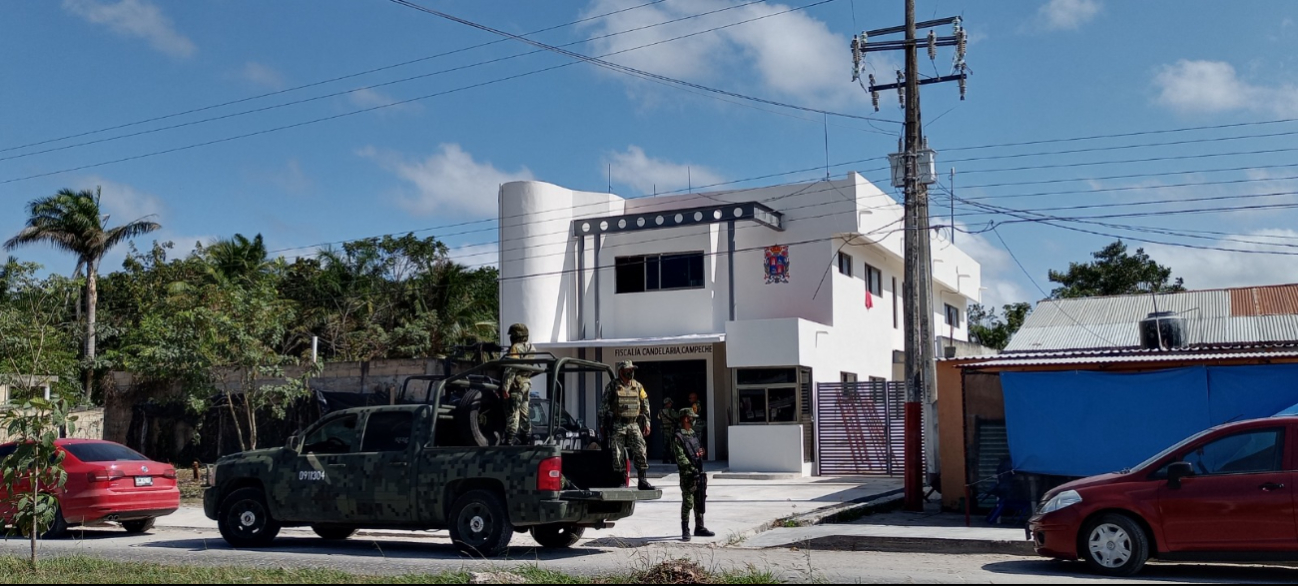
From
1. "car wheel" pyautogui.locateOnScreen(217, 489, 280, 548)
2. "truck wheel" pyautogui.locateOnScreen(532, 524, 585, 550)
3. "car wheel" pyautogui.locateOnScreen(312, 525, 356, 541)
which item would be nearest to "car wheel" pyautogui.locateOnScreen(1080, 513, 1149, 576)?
"truck wheel" pyautogui.locateOnScreen(532, 524, 585, 550)

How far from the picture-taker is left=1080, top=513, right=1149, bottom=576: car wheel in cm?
964

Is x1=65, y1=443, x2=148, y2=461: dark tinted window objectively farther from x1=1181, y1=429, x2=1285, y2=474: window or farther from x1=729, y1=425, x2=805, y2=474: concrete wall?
x1=729, y1=425, x2=805, y2=474: concrete wall

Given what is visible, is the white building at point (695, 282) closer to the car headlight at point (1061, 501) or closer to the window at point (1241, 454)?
the car headlight at point (1061, 501)

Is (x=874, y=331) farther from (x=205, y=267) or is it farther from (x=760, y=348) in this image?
(x=205, y=267)

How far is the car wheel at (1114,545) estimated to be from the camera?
9.64 m

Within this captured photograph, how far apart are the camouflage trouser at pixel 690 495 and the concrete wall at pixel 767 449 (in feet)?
35.5

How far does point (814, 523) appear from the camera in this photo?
48.8ft

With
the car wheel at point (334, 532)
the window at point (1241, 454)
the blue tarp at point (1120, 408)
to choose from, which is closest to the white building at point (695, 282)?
the blue tarp at point (1120, 408)

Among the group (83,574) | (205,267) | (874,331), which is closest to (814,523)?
(83,574)

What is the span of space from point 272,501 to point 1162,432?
34.2ft

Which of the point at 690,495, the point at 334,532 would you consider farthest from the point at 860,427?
the point at 334,532

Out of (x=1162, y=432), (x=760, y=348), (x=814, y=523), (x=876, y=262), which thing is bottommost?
(x=814, y=523)

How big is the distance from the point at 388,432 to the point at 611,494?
2.64m

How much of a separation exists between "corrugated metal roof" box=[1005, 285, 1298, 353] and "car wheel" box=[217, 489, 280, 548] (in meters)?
17.3
